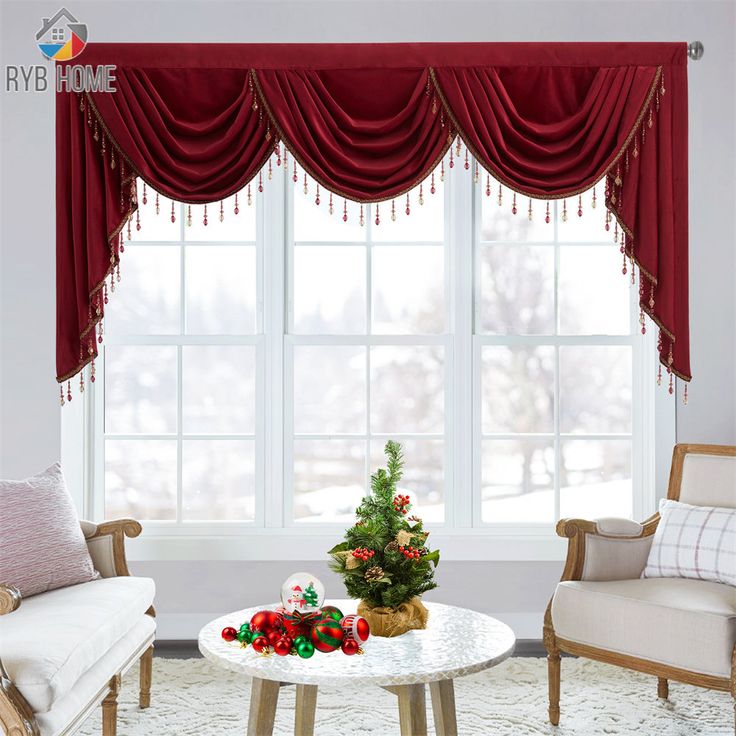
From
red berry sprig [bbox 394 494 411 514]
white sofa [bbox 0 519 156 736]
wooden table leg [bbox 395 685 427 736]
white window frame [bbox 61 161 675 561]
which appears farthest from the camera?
white window frame [bbox 61 161 675 561]

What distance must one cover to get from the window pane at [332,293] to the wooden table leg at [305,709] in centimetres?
184

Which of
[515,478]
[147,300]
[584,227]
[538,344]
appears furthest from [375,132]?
[515,478]

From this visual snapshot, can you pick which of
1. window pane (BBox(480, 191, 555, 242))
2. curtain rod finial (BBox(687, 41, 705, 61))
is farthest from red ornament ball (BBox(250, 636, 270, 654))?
curtain rod finial (BBox(687, 41, 705, 61))

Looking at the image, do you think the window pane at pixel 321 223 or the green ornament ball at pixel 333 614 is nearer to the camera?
the green ornament ball at pixel 333 614

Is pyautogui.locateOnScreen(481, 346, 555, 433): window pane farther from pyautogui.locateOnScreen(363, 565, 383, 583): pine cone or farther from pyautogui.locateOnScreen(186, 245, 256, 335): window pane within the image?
pyautogui.locateOnScreen(363, 565, 383, 583): pine cone

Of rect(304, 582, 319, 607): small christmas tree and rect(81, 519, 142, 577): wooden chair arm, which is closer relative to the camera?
rect(304, 582, 319, 607): small christmas tree

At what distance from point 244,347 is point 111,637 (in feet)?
5.31

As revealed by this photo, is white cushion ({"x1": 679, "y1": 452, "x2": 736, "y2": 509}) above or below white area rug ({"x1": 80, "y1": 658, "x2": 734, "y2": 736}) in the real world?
above

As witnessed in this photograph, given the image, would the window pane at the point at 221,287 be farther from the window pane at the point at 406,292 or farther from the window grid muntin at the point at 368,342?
the window pane at the point at 406,292

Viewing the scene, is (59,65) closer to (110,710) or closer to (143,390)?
(143,390)

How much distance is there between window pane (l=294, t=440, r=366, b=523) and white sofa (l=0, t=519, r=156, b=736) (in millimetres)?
971

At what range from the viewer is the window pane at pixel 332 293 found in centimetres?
361

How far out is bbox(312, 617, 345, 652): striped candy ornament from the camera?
2.02m
